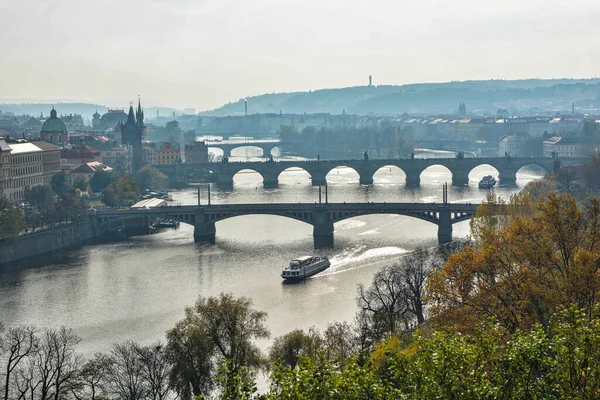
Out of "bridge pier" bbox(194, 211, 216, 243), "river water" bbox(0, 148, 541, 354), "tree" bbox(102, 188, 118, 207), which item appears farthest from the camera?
"tree" bbox(102, 188, 118, 207)

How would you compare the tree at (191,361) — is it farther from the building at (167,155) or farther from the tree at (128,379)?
the building at (167,155)

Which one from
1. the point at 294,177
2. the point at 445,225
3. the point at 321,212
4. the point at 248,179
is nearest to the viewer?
the point at 445,225

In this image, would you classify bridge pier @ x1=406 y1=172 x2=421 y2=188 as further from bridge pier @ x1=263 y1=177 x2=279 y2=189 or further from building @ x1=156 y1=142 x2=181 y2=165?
building @ x1=156 y1=142 x2=181 y2=165

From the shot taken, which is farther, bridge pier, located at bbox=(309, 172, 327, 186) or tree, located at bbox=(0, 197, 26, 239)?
bridge pier, located at bbox=(309, 172, 327, 186)

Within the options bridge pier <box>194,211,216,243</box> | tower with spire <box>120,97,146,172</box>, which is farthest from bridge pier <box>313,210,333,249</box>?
tower with spire <box>120,97,146,172</box>

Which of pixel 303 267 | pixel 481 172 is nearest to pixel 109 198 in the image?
pixel 303 267

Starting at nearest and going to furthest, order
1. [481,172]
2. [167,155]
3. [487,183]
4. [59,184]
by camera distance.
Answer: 1. [59,184]
2. [487,183]
3. [481,172]
4. [167,155]

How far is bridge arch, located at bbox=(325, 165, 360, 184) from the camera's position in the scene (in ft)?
225

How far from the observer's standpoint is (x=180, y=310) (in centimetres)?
2711

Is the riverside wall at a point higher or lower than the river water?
higher

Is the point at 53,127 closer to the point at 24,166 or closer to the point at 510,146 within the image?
the point at 24,166

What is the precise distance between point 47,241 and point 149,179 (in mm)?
23562

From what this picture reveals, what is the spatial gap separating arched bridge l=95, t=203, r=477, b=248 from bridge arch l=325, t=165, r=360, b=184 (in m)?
25.5

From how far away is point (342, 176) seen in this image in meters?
73.2
